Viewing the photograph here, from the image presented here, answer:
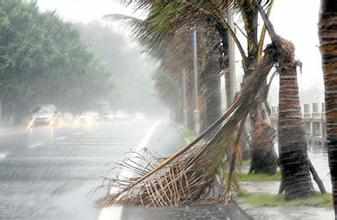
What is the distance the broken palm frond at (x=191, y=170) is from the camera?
1093cm

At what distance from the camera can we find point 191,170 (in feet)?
36.1

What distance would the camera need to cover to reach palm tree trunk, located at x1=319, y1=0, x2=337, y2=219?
22.5ft

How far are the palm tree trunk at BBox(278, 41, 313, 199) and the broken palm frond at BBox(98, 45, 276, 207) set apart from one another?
0.45 metres

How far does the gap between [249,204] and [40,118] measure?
2074 inches

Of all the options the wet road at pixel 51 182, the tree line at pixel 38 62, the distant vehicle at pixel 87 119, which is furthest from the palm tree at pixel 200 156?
the distant vehicle at pixel 87 119

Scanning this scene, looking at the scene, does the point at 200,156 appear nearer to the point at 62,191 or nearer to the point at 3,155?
the point at 62,191

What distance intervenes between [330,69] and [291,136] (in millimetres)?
4588

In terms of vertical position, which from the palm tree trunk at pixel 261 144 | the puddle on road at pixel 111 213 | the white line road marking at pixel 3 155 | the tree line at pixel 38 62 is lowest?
the puddle on road at pixel 111 213

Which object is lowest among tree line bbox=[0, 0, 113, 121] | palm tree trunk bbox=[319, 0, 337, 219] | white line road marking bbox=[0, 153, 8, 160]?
white line road marking bbox=[0, 153, 8, 160]

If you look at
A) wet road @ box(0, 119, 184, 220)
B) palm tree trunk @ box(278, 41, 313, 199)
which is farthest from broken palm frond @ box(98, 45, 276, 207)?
wet road @ box(0, 119, 184, 220)

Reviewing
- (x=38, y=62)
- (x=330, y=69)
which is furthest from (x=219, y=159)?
(x=38, y=62)

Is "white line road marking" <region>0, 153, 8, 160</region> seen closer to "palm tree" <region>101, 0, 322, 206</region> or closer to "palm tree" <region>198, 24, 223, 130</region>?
"palm tree" <region>198, 24, 223, 130</region>

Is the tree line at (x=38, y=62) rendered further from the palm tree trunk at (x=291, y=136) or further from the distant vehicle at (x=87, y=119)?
the palm tree trunk at (x=291, y=136)

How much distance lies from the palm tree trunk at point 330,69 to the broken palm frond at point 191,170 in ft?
12.9
